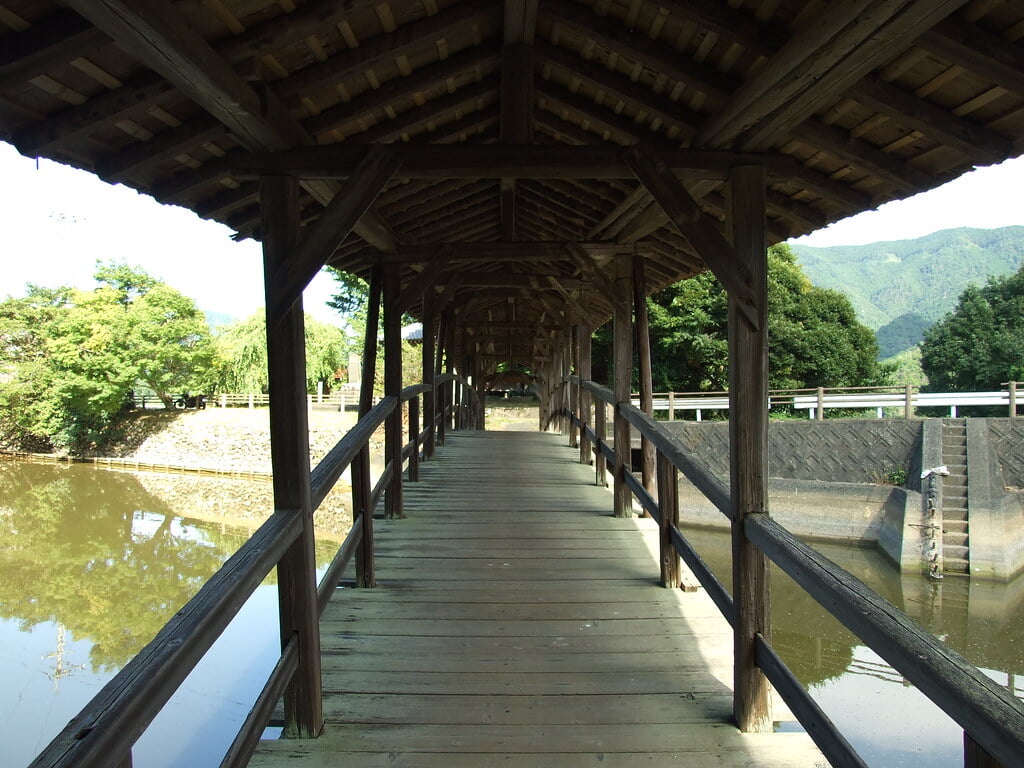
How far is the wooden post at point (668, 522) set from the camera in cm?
346

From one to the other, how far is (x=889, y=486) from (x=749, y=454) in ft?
42.5

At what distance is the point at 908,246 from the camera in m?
127

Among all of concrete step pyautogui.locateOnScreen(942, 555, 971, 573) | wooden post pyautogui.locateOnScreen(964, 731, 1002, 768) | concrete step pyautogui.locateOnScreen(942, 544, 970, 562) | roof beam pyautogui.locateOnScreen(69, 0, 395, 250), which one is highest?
roof beam pyautogui.locateOnScreen(69, 0, 395, 250)

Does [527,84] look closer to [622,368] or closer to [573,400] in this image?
[622,368]

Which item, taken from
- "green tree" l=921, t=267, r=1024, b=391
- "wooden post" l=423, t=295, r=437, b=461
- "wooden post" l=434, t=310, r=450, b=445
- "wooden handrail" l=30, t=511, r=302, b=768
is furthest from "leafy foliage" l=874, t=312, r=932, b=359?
"wooden handrail" l=30, t=511, r=302, b=768

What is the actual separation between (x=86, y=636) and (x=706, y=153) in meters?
11.6

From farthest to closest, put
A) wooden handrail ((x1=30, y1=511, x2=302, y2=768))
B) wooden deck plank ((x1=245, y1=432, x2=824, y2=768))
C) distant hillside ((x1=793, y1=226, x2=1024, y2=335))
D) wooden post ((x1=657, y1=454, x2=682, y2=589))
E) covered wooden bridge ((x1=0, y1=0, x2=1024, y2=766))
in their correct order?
distant hillside ((x1=793, y1=226, x2=1024, y2=335)) → wooden post ((x1=657, y1=454, x2=682, y2=589)) → wooden deck plank ((x1=245, y1=432, x2=824, y2=768)) → covered wooden bridge ((x1=0, y1=0, x2=1024, y2=766)) → wooden handrail ((x1=30, y1=511, x2=302, y2=768))

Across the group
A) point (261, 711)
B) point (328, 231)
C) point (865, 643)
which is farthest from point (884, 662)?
point (328, 231)

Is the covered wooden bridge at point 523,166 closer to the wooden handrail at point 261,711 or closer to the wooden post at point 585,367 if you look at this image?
the wooden handrail at point 261,711

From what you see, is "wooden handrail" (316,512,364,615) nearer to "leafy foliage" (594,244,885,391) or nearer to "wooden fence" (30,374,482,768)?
"wooden fence" (30,374,482,768)

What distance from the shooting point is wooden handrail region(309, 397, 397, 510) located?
2.46 metres

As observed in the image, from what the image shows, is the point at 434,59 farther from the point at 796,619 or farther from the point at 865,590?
the point at 796,619

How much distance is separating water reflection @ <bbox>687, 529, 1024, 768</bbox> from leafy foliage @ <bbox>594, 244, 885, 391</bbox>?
1019 cm

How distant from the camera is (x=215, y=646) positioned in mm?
9656
